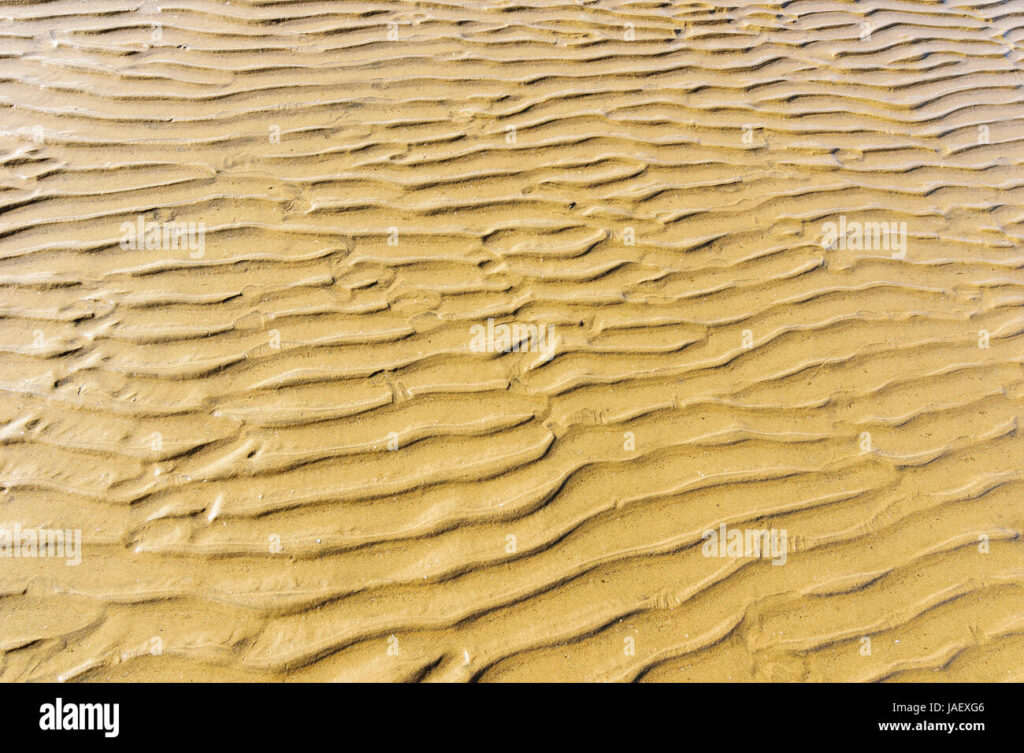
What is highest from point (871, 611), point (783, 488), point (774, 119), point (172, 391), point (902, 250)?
point (774, 119)

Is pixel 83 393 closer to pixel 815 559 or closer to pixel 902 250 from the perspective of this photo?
pixel 815 559

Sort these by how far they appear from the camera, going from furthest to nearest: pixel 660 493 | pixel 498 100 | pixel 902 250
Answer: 1. pixel 498 100
2. pixel 902 250
3. pixel 660 493

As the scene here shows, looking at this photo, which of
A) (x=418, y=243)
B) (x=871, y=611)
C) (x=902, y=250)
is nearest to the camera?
(x=871, y=611)

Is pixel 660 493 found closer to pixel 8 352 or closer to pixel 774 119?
pixel 8 352

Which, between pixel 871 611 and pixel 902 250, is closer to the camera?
pixel 871 611

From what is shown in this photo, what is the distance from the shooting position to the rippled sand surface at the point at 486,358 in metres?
2.36

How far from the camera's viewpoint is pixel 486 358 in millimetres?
3086

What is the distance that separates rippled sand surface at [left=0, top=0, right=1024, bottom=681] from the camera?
7.73 feet

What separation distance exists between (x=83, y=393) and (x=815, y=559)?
295 cm
